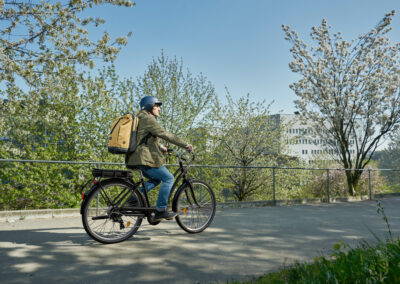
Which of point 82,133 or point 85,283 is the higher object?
point 82,133

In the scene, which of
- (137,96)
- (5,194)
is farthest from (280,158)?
(5,194)

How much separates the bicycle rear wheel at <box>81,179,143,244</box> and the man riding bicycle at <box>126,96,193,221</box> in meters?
0.20

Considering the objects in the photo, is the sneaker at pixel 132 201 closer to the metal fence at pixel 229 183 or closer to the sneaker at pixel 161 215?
the sneaker at pixel 161 215

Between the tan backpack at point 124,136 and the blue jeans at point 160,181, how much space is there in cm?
41

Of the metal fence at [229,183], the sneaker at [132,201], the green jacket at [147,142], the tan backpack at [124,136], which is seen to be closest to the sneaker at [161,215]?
the sneaker at [132,201]

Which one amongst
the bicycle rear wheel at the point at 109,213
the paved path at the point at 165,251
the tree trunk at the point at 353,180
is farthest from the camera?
the tree trunk at the point at 353,180

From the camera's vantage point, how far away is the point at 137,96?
798 inches

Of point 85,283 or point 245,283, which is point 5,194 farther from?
point 245,283

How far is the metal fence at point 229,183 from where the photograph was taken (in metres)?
12.1

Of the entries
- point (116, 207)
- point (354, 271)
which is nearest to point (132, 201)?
point (116, 207)

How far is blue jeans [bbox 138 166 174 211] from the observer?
518 cm

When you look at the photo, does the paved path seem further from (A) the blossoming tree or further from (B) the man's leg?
(A) the blossoming tree

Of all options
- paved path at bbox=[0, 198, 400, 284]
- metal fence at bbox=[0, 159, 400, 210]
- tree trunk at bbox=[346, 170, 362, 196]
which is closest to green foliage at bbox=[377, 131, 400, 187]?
metal fence at bbox=[0, 159, 400, 210]

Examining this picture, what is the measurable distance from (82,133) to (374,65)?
14476 mm
